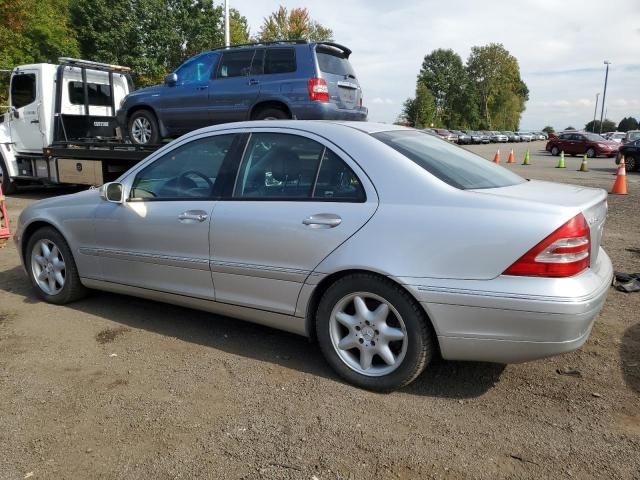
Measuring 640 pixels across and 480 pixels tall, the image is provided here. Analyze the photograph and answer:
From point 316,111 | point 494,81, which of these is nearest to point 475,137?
point 494,81

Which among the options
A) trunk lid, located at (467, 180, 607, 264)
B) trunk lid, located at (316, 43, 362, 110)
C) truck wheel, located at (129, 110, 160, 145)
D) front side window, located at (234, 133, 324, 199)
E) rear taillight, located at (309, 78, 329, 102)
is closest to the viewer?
trunk lid, located at (467, 180, 607, 264)

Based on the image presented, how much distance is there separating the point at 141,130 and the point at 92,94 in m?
2.74

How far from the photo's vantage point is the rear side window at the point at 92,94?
10.7 meters

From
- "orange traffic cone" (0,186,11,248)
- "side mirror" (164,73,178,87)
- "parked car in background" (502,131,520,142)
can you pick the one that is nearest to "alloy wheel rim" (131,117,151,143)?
"side mirror" (164,73,178,87)

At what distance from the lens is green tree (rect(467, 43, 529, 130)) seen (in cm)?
8538

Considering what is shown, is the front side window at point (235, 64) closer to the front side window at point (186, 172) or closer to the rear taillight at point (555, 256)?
the front side window at point (186, 172)

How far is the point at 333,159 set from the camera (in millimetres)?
3340

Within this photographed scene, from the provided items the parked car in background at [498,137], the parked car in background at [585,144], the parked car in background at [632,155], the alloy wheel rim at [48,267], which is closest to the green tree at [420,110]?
the parked car in background at [498,137]

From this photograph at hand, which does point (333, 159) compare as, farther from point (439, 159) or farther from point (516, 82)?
point (516, 82)

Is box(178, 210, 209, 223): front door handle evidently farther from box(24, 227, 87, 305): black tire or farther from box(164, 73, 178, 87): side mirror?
box(164, 73, 178, 87): side mirror

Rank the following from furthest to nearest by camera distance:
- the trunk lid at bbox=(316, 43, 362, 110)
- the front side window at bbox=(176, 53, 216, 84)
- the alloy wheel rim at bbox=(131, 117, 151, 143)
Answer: the alloy wheel rim at bbox=(131, 117, 151, 143) < the front side window at bbox=(176, 53, 216, 84) < the trunk lid at bbox=(316, 43, 362, 110)

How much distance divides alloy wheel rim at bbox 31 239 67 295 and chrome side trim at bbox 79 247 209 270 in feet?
1.21

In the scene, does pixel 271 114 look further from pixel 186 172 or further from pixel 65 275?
pixel 65 275

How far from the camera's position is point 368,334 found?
10.3ft
